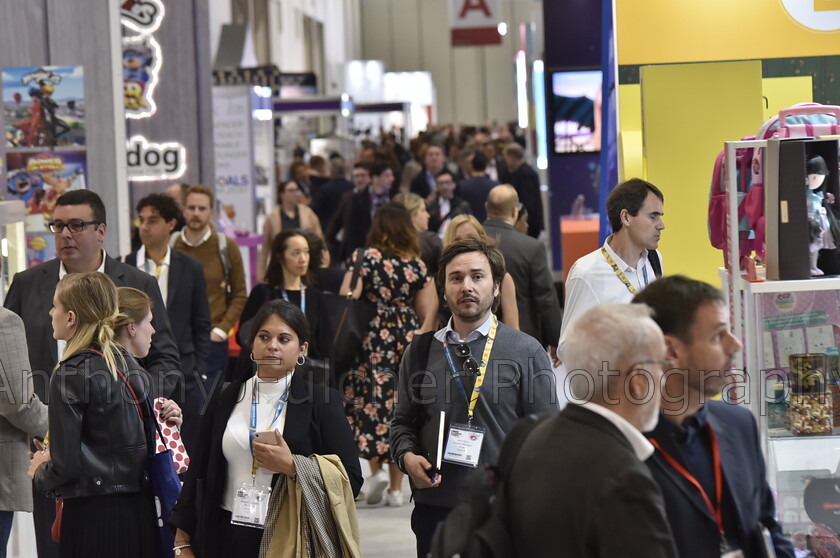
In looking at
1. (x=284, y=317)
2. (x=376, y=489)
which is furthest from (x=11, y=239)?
(x=376, y=489)

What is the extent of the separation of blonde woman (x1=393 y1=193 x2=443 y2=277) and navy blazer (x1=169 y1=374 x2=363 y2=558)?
8.79 ft

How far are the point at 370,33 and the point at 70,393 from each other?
35.2 m

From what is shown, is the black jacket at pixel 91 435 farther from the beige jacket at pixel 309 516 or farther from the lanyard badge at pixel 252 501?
the beige jacket at pixel 309 516

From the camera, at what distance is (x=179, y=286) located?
5652mm

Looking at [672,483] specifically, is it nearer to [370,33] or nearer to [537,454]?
[537,454]

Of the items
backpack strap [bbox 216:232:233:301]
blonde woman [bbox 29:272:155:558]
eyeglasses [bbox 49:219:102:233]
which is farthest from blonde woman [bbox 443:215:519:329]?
blonde woman [bbox 29:272:155:558]

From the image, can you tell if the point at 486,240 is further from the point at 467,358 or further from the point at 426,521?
the point at 426,521

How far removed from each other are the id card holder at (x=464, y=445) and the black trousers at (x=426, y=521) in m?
0.16

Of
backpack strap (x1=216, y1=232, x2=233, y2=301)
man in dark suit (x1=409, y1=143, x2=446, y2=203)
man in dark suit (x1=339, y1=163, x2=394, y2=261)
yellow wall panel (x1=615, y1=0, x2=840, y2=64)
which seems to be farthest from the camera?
man in dark suit (x1=409, y1=143, x2=446, y2=203)

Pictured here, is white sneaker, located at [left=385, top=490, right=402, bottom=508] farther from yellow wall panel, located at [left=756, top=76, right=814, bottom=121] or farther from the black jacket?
the black jacket

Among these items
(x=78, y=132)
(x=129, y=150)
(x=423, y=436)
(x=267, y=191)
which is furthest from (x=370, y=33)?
(x=423, y=436)

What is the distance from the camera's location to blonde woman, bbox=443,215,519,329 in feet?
17.4

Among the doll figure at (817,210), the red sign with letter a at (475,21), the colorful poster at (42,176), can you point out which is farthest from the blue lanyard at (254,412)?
the red sign with letter a at (475,21)

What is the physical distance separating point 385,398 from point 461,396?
107 inches
